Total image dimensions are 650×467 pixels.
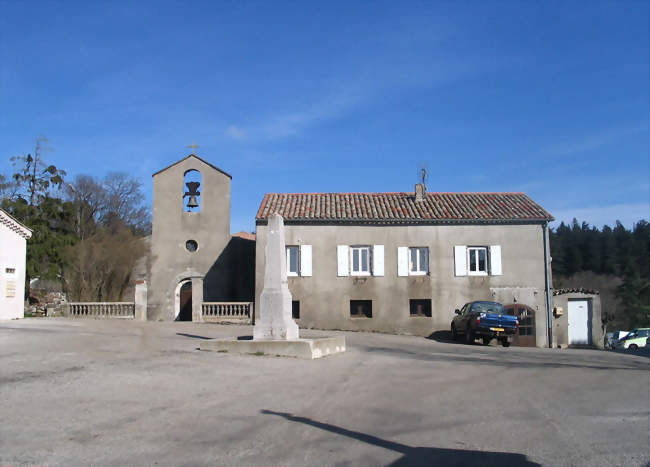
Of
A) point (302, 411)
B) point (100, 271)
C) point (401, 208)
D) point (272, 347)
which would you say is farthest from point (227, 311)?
point (302, 411)

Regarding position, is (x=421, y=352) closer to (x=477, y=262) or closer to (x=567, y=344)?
(x=477, y=262)

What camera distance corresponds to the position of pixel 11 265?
2489 cm

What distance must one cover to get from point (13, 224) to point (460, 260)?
19882 mm

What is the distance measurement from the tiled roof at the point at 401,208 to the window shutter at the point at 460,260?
1.32m

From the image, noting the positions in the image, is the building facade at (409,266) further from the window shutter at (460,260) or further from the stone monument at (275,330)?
the stone monument at (275,330)

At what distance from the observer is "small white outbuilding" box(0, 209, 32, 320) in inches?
957

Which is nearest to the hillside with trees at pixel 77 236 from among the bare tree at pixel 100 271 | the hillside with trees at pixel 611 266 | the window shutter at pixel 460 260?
the bare tree at pixel 100 271

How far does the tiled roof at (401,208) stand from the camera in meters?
26.7

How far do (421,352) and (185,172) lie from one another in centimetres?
1703

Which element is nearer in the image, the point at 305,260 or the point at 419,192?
A: the point at 305,260

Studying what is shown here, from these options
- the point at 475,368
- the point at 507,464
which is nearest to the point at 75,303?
the point at 475,368

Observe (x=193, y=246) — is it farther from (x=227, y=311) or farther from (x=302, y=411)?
(x=302, y=411)

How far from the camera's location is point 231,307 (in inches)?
1048

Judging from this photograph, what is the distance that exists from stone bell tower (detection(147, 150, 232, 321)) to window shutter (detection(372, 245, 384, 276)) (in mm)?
7335
